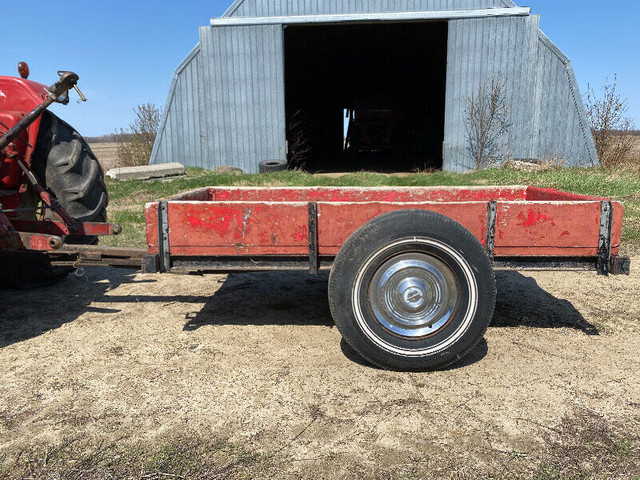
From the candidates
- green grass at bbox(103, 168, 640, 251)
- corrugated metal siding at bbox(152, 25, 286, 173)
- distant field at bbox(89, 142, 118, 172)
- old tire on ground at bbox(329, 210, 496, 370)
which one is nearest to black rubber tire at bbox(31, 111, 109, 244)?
green grass at bbox(103, 168, 640, 251)

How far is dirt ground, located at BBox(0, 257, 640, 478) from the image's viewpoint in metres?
2.25

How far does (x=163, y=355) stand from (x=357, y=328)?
4.61 ft

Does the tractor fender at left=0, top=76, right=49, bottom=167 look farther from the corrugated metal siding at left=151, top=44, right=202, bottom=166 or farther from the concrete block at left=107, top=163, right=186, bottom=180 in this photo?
the corrugated metal siding at left=151, top=44, right=202, bottom=166

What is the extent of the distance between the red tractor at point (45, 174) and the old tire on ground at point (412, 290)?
6.53 feet

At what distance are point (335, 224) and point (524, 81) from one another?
36.9 ft

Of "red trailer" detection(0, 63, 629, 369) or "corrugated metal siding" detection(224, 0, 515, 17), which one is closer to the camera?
"red trailer" detection(0, 63, 629, 369)

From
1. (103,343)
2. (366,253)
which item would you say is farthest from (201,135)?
(366,253)

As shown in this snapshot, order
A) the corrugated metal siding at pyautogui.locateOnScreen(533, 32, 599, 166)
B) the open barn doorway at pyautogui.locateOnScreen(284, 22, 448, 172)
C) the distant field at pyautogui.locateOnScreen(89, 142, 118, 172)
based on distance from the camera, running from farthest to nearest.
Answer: the distant field at pyautogui.locateOnScreen(89, 142, 118, 172)
the open barn doorway at pyautogui.locateOnScreen(284, 22, 448, 172)
the corrugated metal siding at pyautogui.locateOnScreen(533, 32, 599, 166)

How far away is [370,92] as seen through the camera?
23.5m

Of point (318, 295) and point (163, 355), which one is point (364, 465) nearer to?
point (163, 355)

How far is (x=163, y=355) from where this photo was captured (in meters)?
3.25

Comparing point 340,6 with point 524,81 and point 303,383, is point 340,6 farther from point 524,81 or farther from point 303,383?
point 303,383

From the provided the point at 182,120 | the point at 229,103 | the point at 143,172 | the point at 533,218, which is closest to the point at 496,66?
the point at 229,103

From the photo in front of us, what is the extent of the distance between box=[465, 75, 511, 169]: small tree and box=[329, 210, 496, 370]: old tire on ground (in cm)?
1071
